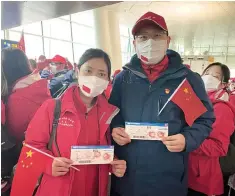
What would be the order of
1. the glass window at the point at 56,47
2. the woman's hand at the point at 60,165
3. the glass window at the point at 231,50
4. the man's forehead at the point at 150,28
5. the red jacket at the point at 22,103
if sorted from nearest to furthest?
the woman's hand at the point at 60,165
the man's forehead at the point at 150,28
the red jacket at the point at 22,103
the glass window at the point at 56,47
the glass window at the point at 231,50

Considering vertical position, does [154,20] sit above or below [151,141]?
above

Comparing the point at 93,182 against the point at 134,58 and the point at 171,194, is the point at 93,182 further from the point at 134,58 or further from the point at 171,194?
the point at 134,58

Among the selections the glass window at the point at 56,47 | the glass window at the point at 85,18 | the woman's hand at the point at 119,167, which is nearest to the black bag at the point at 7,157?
the woman's hand at the point at 119,167

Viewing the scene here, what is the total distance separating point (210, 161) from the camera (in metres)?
1.65

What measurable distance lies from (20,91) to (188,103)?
3.51 ft

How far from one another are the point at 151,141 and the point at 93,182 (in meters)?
0.40

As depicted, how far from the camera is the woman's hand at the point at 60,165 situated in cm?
116

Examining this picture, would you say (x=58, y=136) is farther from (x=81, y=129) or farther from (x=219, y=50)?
(x=219, y=50)

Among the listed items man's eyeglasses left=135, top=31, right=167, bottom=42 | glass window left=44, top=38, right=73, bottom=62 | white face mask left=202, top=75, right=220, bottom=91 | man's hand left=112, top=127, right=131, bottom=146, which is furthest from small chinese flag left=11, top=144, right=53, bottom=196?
glass window left=44, top=38, right=73, bottom=62

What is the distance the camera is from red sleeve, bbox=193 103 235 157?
1.55m

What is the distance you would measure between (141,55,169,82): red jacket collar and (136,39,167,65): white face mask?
1.0 inches

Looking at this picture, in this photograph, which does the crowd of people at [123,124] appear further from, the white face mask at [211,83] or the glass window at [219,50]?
the glass window at [219,50]

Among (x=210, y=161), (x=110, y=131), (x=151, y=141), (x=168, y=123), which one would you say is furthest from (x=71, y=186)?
(x=210, y=161)

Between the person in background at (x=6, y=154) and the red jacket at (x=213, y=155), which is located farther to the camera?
the red jacket at (x=213, y=155)
